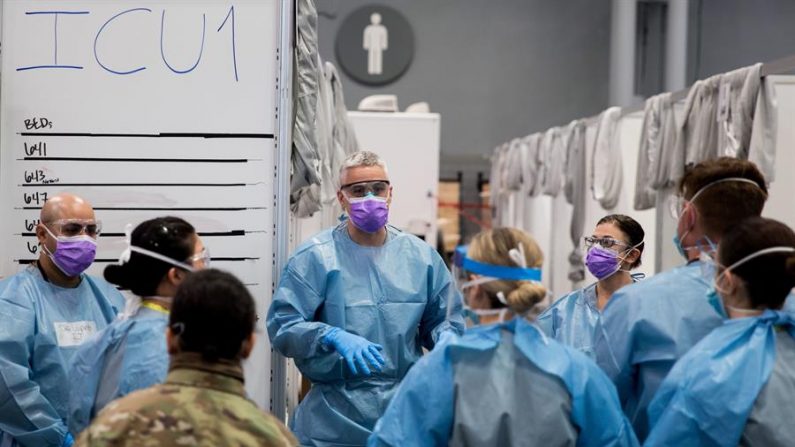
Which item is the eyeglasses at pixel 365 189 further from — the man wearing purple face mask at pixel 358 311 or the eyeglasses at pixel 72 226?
the eyeglasses at pixel 72 226

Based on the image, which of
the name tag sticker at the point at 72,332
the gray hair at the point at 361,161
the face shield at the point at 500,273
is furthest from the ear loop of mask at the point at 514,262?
the name tag sticker at the point at 72,332

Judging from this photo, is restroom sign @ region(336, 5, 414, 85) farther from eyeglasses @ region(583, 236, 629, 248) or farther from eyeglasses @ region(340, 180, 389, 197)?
eyeglasses @ region(340, 180, 389, 197)

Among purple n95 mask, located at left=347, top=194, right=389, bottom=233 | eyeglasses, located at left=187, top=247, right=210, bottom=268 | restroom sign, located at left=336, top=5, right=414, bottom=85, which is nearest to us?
eyeglasses, located at left=187, top=247, right=210, bottom=268

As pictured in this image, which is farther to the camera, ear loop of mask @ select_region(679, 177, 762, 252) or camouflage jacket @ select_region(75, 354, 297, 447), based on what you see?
ear loop of mask @ select_region(679, 177, 762, 252)

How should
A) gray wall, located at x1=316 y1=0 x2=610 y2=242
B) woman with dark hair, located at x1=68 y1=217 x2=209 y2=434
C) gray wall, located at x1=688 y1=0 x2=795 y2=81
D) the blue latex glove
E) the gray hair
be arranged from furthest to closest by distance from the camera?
gray wall, located at x1=316 y1=0 x2=610 y2=242 < gray wall, located at x1=688 y1=0 x2=795 y2=81 < the gray hair < the blue latex glove < woman with dark hair, located at x1=68 y1=217 x2=209 y2=434

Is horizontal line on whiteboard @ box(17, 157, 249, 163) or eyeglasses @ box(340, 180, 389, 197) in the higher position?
horizontal line on whiteboard @ box(17, 157, 249, 163)

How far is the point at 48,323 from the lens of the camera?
121 inches

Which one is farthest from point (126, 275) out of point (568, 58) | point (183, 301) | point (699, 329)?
point (568, 58)

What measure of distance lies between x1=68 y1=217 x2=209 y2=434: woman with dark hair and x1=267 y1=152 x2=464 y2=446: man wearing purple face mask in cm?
70

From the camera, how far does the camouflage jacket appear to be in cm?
181

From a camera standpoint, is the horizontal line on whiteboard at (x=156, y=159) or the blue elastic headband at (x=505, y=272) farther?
the horizontal line on whiteboard at (x=156, y=159)

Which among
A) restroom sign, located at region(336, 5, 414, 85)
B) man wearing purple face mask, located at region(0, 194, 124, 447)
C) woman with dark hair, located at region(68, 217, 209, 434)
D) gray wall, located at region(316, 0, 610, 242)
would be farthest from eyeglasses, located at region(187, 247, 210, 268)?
gray wall, located at region(316, 0, 610, 242)

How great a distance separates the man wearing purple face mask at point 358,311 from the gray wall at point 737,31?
34.4ft

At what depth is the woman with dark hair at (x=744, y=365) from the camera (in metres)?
2.19
